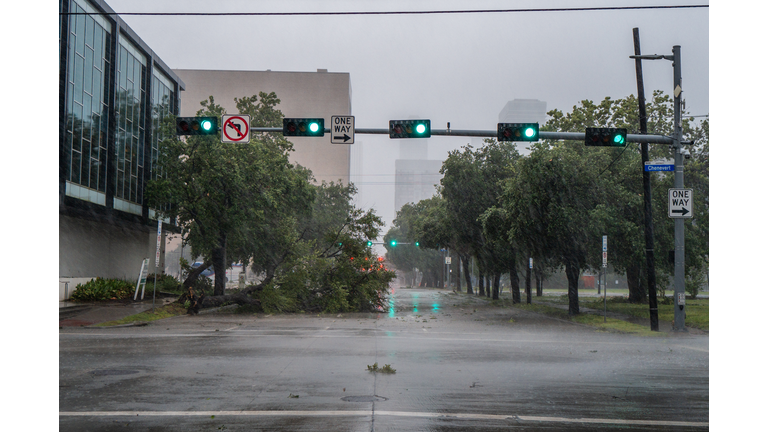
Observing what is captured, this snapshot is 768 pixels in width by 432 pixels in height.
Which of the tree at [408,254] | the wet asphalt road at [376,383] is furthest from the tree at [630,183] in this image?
the tree at [408,254]

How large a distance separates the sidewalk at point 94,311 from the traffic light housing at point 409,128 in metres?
13.2

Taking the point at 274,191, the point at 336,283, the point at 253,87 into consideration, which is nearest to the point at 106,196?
the point at 274,191

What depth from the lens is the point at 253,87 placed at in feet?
373

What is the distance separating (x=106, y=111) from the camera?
33.9m

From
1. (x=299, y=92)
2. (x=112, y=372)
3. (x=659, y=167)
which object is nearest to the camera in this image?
(x=112, y=372)

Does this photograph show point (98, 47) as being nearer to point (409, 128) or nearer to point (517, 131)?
point (409, 128)

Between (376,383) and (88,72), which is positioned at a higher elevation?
(88,72)

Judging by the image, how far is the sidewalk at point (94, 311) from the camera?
21.7 metres

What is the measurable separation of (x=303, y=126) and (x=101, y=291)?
1966cm

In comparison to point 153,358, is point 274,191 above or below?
above

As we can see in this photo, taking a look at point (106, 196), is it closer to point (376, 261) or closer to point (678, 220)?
point (376, 261)

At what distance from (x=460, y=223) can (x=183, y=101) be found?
90.3 meters

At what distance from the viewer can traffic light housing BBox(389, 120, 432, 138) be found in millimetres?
15797

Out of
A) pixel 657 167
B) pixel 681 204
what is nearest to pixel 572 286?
pixel 681 204
